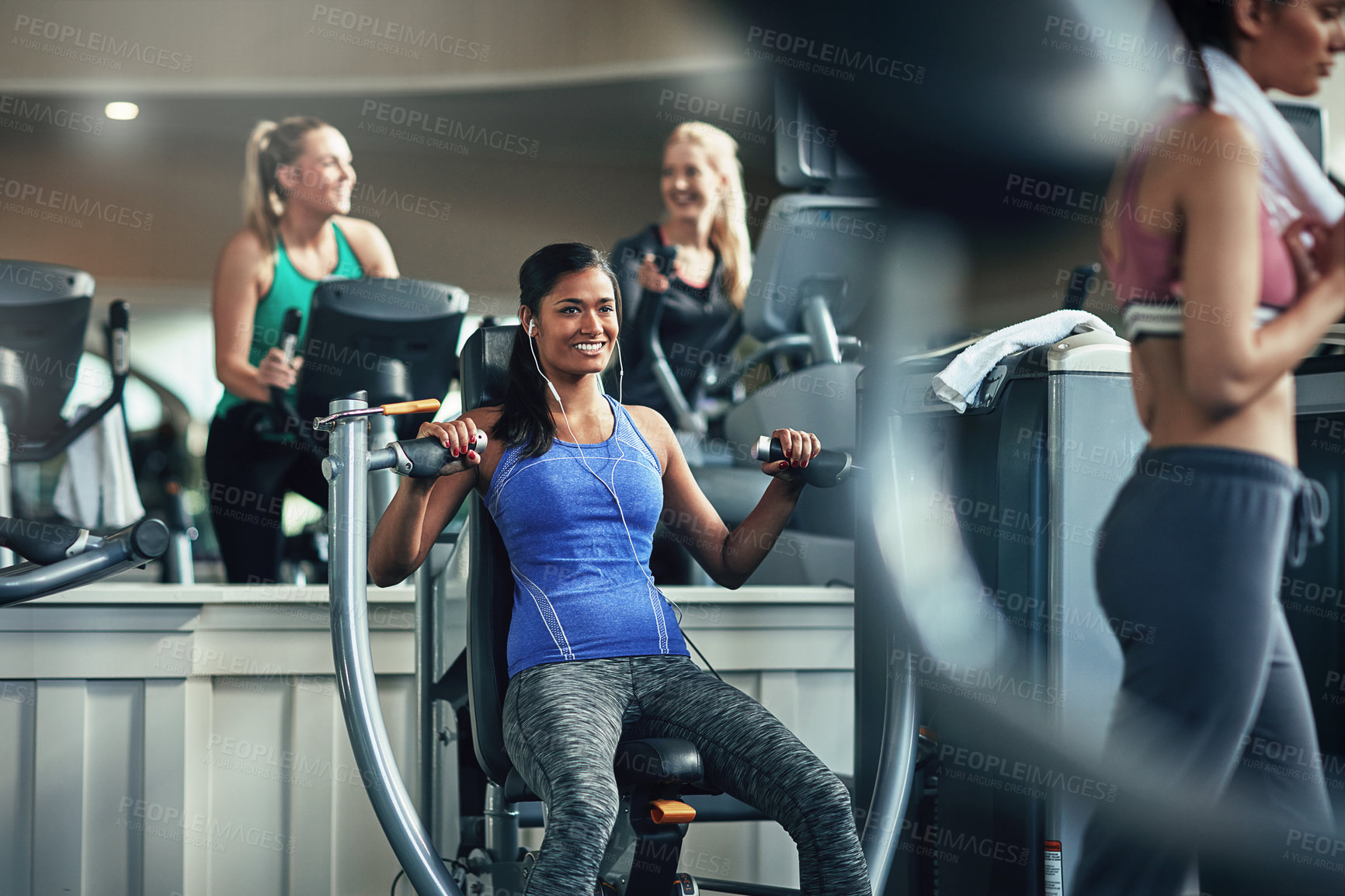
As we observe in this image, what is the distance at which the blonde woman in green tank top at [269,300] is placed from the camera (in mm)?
3494

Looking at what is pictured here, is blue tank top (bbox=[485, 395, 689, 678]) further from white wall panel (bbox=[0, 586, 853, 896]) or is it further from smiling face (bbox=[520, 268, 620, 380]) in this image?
white wall panel (bbox=[0, 586, 853, 896])

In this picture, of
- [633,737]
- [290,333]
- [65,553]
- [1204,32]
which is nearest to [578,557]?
[633,737]

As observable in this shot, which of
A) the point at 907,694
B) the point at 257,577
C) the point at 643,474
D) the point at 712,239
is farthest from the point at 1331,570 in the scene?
the point at 712,239

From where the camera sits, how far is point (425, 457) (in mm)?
1509

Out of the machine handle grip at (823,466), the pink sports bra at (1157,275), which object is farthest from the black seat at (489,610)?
the pink sports bra at (1157,275)

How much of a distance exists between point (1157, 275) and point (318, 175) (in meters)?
3.77

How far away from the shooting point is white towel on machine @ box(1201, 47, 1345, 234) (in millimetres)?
908

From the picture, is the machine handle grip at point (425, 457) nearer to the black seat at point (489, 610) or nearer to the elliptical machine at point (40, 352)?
the black seat at point (489, 610)

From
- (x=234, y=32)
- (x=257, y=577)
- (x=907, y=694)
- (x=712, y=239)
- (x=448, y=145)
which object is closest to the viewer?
(x=907, y=694)

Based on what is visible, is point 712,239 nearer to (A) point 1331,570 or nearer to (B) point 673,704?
(B) point 673,704

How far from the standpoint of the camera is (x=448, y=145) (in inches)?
256

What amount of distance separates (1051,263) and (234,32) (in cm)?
545

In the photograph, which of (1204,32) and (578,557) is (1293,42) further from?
(578,557)

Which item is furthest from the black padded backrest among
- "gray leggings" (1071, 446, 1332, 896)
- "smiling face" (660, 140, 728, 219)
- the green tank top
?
"smiling face" (660, 140, 728, 219)
